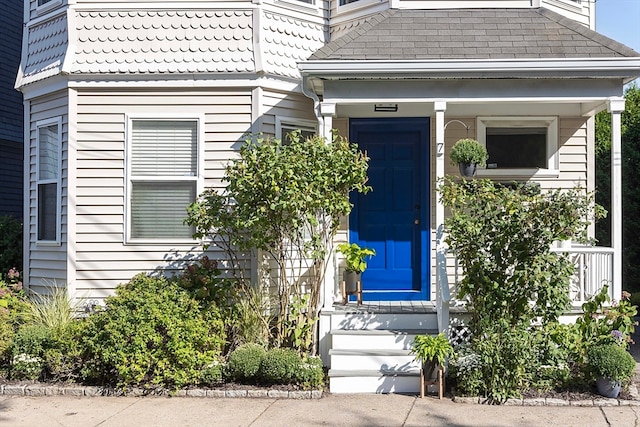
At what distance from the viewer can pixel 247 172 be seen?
721cm

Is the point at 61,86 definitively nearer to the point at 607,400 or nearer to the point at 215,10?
the point at 215,10

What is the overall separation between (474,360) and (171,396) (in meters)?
3.18

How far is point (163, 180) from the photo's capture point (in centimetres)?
842

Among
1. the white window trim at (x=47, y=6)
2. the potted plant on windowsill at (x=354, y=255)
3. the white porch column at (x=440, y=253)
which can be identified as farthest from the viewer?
the white window trim at (x=47, y=6)

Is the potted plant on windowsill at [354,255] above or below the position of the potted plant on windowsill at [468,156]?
below

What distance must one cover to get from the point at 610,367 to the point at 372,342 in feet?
8.10

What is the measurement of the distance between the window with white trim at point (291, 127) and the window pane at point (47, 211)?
3192 mm

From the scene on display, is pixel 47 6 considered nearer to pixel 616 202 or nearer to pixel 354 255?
pixel 354 255

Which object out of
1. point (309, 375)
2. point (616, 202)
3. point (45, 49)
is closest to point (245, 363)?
point (309, 375)

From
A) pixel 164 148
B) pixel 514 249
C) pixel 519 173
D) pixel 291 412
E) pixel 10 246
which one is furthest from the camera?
pixel 10 246

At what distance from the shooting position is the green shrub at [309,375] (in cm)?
692

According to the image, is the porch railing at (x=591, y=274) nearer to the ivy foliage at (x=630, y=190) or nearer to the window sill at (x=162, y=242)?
the window sill at (x=162, y=242)

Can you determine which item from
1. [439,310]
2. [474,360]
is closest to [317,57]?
[439,310]

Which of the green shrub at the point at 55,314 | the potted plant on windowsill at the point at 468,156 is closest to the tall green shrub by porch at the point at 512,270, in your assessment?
the potted plant on windowsill at the point at 468,156
